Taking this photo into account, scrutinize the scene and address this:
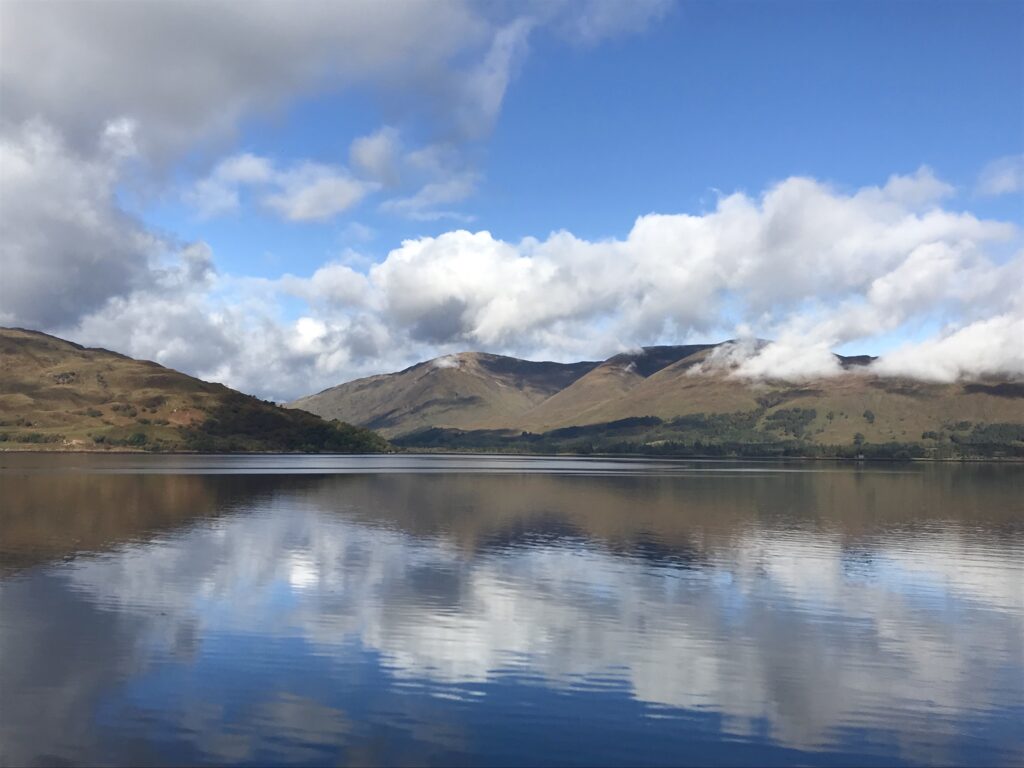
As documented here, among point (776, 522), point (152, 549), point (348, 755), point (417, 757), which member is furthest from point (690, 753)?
point (776, 522)

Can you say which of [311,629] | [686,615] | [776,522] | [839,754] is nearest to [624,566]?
[686,615]

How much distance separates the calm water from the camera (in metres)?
27.8

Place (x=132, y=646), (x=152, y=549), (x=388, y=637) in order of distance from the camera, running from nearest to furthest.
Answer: (x=132, y=646) → (x=388, y=637) → (x=152, y=549)

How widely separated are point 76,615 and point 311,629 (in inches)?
523

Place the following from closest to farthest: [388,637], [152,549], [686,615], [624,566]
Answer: [388,637], [686,615], [624,566], [152,549]

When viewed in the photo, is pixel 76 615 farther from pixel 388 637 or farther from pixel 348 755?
pixel 348 755

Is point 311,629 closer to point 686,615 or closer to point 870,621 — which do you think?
point 686,615

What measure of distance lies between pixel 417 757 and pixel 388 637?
15364 mm

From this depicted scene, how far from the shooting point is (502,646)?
39.7 m

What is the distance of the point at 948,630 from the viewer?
1807 inches

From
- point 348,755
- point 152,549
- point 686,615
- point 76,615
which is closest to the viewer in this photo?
point 348,755

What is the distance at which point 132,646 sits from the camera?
3834 centimetres

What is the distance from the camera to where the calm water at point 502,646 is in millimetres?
27781

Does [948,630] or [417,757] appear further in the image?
[948,630]
